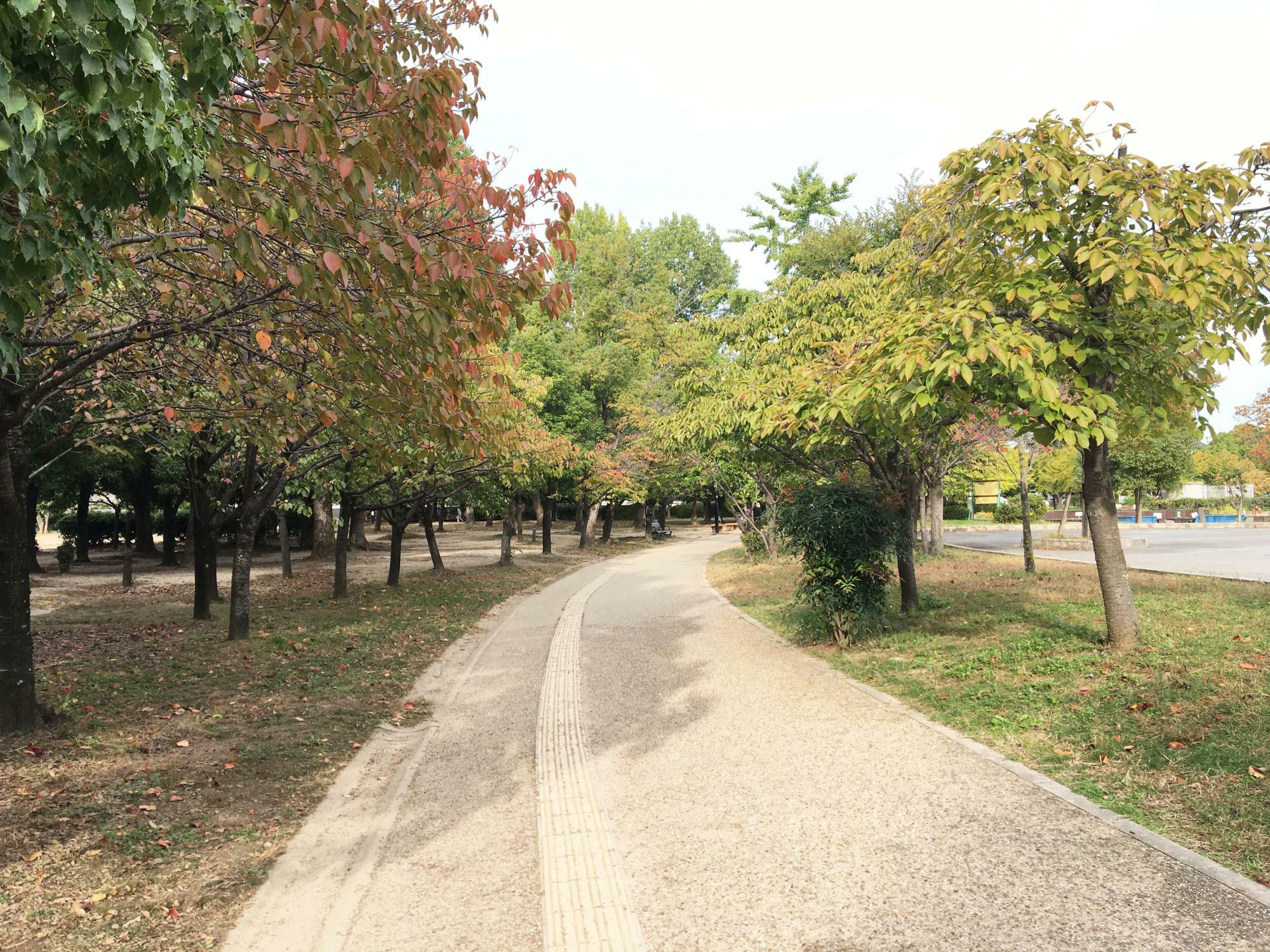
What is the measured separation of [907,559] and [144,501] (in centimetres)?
2500

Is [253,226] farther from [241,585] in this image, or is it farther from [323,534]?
[323,534]

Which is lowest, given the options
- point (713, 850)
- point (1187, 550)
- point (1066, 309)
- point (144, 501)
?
point (713, 850)

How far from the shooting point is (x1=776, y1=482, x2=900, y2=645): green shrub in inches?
373

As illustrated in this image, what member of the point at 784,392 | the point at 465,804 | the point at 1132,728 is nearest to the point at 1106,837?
the point at 1132,728

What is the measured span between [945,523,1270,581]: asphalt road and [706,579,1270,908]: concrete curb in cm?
1061

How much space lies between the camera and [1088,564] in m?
18.2

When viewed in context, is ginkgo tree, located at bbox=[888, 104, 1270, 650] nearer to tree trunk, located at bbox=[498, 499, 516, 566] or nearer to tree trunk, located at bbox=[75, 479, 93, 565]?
tree trunk, located at bbox=[498, 499, 516, 566]

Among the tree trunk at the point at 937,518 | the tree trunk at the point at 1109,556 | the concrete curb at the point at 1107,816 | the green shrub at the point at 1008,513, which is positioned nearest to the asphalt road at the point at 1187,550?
the tree trunk at the point at 937,518

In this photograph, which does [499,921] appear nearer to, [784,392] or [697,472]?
[784,392]

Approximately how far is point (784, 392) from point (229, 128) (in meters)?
7.53

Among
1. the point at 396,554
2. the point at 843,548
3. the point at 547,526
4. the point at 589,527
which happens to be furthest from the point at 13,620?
the point at 589,527

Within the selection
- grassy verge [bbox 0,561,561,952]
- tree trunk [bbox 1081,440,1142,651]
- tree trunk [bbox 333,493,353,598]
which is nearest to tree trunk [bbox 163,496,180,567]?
tree trunk [bbox 333,493,353,598]

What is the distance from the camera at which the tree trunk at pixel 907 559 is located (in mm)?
10120

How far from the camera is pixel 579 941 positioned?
3389mm
